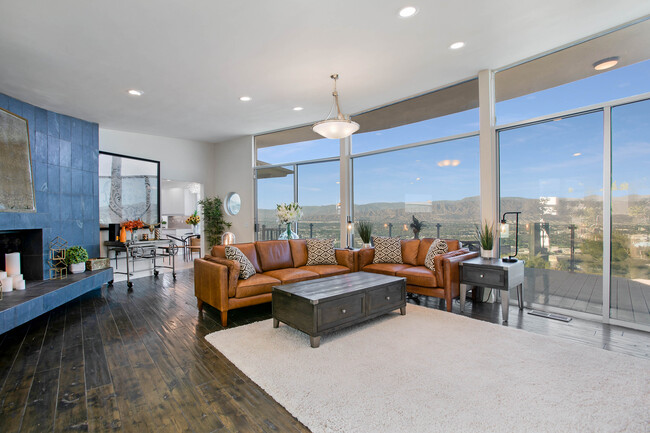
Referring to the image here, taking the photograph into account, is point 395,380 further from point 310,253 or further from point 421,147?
point 421,147

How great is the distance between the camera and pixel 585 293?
3609 mm

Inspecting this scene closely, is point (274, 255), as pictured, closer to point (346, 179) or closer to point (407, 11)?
point (346, 179)

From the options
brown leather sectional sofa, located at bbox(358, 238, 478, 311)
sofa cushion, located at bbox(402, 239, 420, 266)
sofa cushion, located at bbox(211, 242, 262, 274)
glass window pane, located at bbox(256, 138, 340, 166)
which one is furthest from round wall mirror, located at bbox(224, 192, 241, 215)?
sofa cushion, located at bbox(402, 239, 420, 266)

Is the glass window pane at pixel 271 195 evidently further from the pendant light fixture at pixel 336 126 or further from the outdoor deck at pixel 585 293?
the outdoor deck at pixel 585 293

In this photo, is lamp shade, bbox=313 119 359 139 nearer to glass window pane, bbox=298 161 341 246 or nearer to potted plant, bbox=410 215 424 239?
potted plant, bbox=410 215 424 239

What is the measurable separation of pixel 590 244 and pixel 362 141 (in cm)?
366

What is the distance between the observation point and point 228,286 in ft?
11.5

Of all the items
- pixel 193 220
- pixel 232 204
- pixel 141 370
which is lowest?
pixel 141 370

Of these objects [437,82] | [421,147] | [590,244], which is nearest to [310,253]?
[421,147]

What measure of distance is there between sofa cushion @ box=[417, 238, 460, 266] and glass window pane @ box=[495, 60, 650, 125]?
1.73m

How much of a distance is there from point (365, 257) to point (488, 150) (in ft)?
7.50

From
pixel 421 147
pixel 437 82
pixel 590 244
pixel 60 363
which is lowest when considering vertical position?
pixel 60 363

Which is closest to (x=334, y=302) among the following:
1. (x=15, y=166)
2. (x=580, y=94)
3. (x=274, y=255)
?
(x=274, y=255)

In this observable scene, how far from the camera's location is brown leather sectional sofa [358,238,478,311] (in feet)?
12.3
